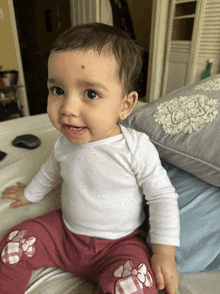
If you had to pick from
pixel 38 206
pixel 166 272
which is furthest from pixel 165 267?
pixel 38 206

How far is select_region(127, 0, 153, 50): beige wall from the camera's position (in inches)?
156

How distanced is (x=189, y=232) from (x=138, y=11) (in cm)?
445

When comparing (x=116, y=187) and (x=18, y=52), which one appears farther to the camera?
(x=18, y=52)

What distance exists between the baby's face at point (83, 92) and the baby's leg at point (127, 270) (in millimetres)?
302

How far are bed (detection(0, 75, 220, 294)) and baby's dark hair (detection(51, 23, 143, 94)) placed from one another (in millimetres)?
179

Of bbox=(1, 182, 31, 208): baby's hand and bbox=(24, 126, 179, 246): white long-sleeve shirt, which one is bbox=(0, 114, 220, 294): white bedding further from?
bbox=(24, 126, 179, 246): white long-sleeve shirt

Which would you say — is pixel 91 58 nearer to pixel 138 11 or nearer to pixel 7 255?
pixel 7 255

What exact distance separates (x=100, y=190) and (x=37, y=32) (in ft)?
15.1

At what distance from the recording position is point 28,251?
57cm

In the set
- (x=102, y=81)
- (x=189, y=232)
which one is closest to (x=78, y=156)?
(x=102, y=81)

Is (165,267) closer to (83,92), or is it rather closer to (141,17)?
(83,92)

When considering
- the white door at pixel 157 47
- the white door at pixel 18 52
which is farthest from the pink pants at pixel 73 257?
the white door at pixel 157 47

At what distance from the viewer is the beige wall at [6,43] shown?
283cm

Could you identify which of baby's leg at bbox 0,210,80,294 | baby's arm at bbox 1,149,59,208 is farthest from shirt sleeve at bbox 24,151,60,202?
baby's leg at bbox 0,210,80,294
